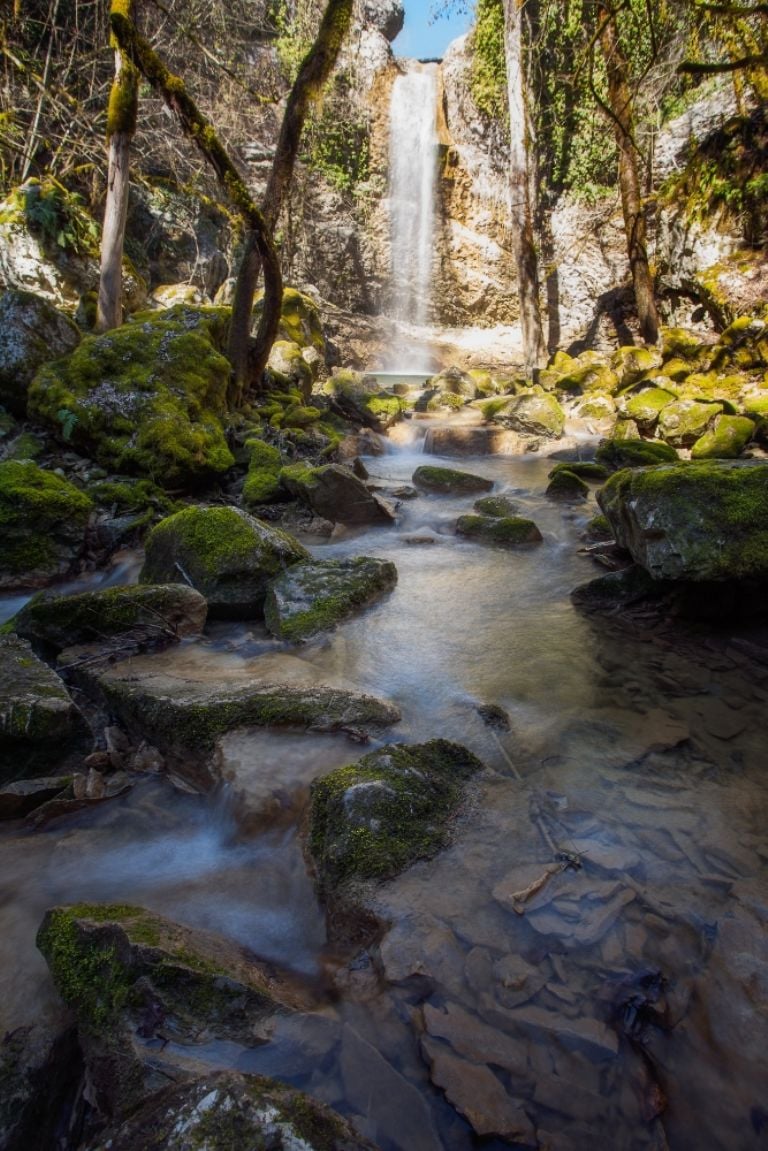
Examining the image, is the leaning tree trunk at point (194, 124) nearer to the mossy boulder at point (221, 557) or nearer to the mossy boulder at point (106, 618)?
the mossy boulder at point (221, 557)

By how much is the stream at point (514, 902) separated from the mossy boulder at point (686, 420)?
6417 mm

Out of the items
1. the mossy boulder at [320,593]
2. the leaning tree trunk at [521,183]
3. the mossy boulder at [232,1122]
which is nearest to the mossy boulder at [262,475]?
the mossy boulder at [320,593]

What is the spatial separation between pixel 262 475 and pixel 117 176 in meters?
5.34

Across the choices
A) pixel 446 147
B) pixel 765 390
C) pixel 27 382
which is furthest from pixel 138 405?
pixel 446 147

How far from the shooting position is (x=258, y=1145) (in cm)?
116

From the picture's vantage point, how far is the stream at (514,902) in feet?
4.81

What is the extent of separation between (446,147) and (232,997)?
82.1ft

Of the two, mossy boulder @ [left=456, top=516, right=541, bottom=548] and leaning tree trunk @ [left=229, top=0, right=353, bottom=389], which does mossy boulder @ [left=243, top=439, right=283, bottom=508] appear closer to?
mossy boulder @ [left=456, top=516, right=541, bottom=548]

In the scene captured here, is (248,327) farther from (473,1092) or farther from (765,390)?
(473,1092)

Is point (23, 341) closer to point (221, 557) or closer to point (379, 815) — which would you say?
point (221, 557)

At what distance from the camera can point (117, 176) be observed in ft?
28.2

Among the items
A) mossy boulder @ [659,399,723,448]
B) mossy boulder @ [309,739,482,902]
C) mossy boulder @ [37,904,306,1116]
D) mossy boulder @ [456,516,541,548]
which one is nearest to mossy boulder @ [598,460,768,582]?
mossy boulder @ [456,516,541,548]

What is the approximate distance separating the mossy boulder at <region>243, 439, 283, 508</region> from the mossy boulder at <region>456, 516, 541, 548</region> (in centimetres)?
229

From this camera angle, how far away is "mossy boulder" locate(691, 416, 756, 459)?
831cm
